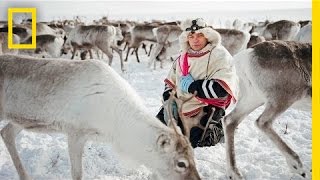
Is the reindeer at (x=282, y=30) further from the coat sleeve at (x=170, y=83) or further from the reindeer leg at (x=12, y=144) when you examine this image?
the reindeer leg at (x=12, y=144)

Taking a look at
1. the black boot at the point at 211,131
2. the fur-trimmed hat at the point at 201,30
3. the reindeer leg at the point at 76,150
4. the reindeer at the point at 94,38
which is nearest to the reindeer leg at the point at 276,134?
the black boot at the point at 211,131

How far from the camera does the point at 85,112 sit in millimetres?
2859

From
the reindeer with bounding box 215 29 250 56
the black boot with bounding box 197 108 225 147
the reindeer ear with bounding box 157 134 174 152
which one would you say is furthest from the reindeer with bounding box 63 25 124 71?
the reindeer ear with bounding box 157 134 174 152

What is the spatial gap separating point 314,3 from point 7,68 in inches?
92.3

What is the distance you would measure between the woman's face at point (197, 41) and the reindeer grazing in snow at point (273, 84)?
24.8 inches

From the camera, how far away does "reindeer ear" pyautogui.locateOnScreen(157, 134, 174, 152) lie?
8.11 ft

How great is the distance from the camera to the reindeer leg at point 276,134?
3.44 m

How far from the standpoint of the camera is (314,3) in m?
2.59

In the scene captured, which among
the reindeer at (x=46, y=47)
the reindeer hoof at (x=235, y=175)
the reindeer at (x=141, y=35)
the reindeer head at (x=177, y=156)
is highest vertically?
the reindeer at (x=141, y=35)

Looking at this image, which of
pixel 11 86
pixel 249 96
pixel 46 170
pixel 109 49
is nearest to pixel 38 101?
pixel 11 86

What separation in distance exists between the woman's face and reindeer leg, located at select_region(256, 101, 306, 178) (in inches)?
32.4

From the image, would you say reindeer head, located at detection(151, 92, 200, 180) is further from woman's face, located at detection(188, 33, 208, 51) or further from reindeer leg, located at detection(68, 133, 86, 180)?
woman's face, located at detection(188, 33, 208, 51)

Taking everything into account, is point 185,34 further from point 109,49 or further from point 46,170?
point 109,49

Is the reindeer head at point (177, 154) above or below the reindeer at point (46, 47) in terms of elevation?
below
